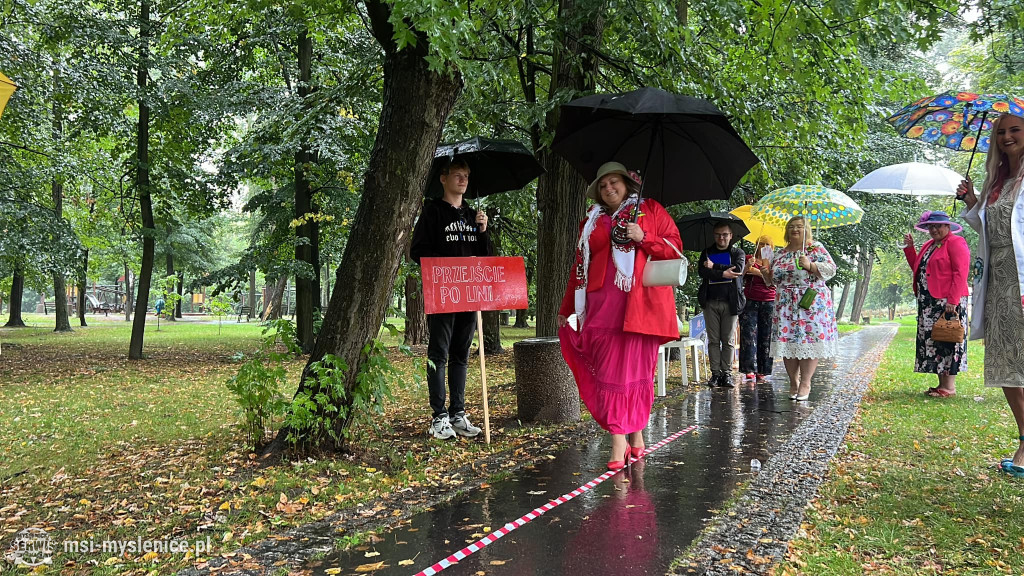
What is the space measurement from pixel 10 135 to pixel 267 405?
1324cm

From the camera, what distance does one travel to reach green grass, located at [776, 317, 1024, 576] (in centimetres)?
292

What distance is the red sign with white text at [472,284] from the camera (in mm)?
5157

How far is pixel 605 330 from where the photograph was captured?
15.0ft

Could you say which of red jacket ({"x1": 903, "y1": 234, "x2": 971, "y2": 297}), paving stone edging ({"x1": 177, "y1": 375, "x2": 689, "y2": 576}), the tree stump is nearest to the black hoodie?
the tree stump

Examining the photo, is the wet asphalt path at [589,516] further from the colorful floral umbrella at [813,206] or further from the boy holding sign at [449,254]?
the colorful floral umbrella at [813,206]

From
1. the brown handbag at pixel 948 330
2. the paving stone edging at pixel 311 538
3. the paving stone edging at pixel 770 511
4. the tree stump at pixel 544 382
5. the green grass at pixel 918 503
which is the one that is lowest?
the paving stone edging at pixel 311 538

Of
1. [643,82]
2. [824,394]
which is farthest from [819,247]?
[643,82]

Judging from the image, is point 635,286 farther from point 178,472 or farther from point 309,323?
point 309,323

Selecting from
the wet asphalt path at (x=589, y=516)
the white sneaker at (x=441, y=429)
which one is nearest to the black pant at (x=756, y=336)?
the wet asphalt path at (x=589, y=516)

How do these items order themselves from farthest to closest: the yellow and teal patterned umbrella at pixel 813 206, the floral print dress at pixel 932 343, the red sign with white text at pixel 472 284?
1. the floral print dress at pixel 932 343
2. the yellow and teal patterned umbrella at pixel 813 206
3. the red sign with white text at pixel 472 284

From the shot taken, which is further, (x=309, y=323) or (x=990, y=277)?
(x=309, y=323)

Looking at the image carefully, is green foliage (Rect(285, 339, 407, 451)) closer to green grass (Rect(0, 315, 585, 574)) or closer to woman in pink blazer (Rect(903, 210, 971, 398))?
green grass (Rect(0, 315, 585, 574))

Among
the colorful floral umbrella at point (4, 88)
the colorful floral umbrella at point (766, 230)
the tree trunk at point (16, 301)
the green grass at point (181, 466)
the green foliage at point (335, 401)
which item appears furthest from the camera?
the tree trunk at point (16, 301)

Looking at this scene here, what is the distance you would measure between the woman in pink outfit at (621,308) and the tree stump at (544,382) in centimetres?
123
